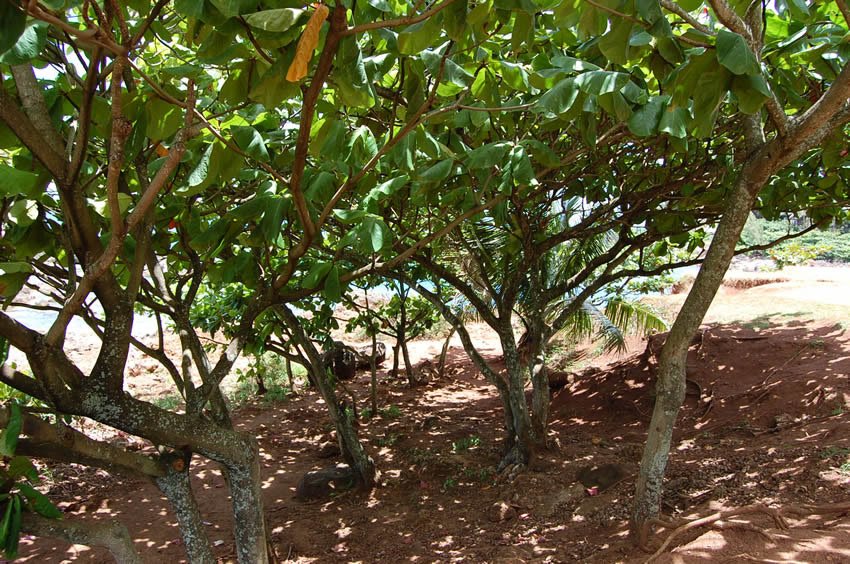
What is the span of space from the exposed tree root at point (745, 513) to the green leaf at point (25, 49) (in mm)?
3439

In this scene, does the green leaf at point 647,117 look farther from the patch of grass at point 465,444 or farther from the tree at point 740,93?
the patch of grass at point 465,444

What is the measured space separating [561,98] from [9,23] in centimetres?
167

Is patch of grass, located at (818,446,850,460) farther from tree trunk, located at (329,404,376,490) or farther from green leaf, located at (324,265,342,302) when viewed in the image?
tree trunk, located at (329,404,376,490)

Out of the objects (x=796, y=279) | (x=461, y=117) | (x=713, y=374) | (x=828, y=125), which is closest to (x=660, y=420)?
(x=828, y=125)

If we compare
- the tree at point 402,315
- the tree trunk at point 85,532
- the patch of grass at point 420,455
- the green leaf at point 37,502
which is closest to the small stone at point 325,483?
the patch of grass at point 420,455

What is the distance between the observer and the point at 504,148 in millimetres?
2836

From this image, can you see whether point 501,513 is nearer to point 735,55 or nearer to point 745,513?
point 745,513

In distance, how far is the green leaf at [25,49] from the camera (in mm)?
1478

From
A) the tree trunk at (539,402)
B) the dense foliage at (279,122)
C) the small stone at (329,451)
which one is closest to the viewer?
the dense foliage at (279,122)

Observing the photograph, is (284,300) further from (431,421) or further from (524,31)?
(431,421)

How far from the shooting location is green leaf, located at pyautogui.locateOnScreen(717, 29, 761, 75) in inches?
64.0

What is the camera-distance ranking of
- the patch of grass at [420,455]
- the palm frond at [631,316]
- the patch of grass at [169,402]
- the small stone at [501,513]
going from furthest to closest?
1. the patch of grass at [169,402]
2. the palm frond at [631,316]
3. the patch of grass at [420,455]
4. the small stone at [501,513]

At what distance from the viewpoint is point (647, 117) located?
238 centimetres

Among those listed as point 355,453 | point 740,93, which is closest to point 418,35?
→ point 740,93
